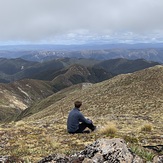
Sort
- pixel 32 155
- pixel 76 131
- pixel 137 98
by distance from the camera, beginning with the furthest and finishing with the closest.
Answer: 1. pixel 137 98
2. pixel 76 131
3. pixel 32 155

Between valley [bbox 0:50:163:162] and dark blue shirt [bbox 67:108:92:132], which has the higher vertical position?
dark blue shirt [bbox 67:108:92:132]

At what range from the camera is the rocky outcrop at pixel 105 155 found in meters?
8.22

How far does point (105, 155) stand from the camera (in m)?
8.62

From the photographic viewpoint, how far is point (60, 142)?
17172 millimetres

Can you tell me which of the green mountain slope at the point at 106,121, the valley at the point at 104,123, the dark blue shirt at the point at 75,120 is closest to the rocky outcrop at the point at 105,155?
the valley at the point at 104,123

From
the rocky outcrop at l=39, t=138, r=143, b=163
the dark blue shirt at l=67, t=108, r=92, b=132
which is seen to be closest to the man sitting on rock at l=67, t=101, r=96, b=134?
the dark blue shirt at l=67, t=108, r=92, b=132

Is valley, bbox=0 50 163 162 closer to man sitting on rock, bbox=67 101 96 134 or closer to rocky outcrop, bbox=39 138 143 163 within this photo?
man sitting on rock, bbox=67 101 96 134

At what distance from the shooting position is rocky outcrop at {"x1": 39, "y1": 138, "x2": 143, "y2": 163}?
8219mm

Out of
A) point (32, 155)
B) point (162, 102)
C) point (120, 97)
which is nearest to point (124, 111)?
point (162, 102)

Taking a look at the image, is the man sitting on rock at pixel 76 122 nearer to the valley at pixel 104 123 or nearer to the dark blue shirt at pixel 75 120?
the dark blue shirt at pixel 75 120

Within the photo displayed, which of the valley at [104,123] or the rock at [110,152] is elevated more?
the rock at [110,152]

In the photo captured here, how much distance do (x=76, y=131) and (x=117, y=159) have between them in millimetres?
12025

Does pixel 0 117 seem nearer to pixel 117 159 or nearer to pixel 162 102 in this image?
pixel 162 102

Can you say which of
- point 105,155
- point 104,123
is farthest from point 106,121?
point 105,155
